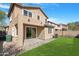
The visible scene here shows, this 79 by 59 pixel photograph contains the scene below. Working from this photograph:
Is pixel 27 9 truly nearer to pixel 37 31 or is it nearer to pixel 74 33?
pixel 37 31

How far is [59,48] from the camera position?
13.9 metres

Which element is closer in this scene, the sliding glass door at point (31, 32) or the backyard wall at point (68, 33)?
the backyard wall at point (68, 33)

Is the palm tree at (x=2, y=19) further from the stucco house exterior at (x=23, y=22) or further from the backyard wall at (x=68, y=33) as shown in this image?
the backyard wall at (x=68, y=33)

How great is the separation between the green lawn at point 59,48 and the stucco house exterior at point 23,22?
177 cm

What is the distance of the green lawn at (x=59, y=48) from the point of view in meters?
12.7

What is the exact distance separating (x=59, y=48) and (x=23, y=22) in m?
4.10

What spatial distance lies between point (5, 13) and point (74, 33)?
5979mm

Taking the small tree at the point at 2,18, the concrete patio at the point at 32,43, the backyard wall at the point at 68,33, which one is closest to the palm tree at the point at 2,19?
the small tree at the point at 2,18

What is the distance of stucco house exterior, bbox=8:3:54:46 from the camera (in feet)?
48.2

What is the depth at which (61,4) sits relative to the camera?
1355 centimetres

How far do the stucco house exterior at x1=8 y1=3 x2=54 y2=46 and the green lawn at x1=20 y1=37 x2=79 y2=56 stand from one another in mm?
1774

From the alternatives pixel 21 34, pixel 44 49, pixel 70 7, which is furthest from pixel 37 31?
pixel 70 7

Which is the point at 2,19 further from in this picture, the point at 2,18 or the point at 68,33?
the point at 68,33

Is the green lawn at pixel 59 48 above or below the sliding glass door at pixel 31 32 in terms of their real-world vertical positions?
below
